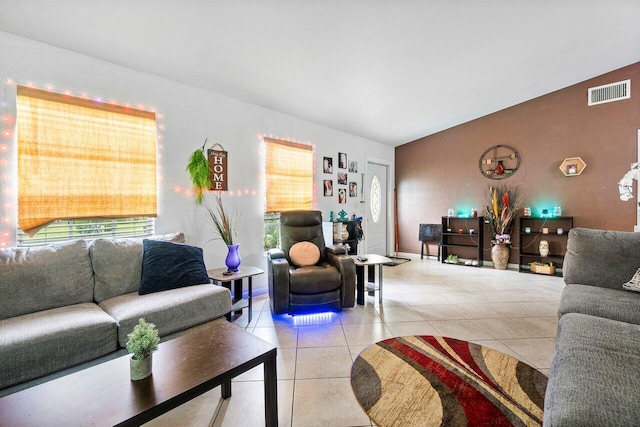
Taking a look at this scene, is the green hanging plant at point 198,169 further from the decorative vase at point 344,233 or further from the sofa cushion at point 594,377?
the sofa cushion at point 594,377

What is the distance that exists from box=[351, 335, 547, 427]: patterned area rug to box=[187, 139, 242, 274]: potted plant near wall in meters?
1.53

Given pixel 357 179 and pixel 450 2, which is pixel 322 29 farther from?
pixel 357 179

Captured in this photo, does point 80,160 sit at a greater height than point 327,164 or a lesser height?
lesser

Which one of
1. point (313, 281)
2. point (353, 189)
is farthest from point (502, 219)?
point (313, 281)

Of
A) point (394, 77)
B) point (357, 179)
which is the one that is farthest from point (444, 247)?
point (394, 77)

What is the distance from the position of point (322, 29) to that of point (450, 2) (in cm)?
101

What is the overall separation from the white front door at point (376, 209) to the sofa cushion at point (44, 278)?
14.4 ft

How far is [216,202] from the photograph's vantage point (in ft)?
10.5

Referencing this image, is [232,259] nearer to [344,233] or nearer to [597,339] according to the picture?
[344,233]

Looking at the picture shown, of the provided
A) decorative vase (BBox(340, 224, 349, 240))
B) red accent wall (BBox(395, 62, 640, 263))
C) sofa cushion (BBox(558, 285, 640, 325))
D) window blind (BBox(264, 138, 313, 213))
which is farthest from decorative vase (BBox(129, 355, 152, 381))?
red accent wall (BBox(395, 62, 640, 263))

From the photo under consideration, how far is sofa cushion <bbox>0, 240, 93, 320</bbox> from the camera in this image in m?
1.77

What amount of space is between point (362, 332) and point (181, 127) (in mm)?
2737

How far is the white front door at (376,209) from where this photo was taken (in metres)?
5.73

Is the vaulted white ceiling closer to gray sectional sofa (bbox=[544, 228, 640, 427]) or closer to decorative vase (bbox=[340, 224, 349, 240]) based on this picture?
decorative vase (bbox=[340, 224, 349, 240])
